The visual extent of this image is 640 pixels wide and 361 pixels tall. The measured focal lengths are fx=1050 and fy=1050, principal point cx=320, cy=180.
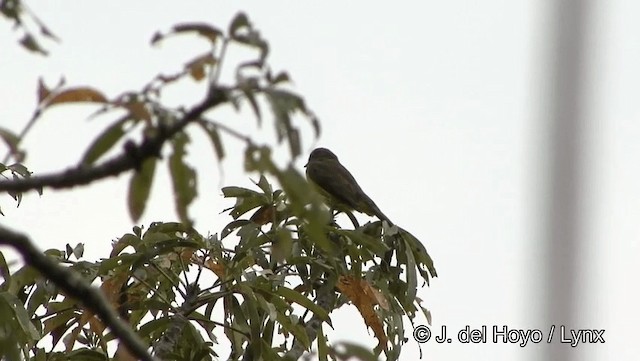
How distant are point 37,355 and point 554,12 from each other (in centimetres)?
354

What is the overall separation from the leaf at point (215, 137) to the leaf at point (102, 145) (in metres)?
0.11

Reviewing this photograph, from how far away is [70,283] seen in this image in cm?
122

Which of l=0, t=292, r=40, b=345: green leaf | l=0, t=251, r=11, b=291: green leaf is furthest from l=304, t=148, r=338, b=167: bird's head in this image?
l=0, t=292, r=40, b=345: green leaf

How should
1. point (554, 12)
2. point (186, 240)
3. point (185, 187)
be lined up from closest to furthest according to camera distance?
point (554, 12) < point (185, 187) < point (186, 240)

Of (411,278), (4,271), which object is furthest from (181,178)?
(411,278)

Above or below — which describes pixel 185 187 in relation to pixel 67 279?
above

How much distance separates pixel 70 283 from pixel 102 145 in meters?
0.18

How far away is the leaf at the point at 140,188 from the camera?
1311 mm

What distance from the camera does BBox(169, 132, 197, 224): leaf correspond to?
1.32 m

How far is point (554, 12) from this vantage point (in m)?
0.89

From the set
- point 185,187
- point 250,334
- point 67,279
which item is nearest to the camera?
point 67,279

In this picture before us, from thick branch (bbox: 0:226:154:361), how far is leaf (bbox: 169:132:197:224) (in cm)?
18

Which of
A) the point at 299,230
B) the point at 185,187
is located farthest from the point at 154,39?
the point at 299,230

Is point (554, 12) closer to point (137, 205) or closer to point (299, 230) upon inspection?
point (137, 205)
